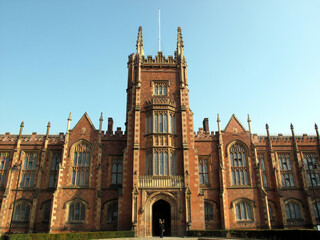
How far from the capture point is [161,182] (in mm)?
31016

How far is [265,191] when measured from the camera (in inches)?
1449

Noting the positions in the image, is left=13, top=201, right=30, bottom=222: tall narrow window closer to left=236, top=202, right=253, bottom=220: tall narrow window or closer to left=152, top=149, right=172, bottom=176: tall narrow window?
left=152, top=149, right=172, bottom=176: tall narrow window

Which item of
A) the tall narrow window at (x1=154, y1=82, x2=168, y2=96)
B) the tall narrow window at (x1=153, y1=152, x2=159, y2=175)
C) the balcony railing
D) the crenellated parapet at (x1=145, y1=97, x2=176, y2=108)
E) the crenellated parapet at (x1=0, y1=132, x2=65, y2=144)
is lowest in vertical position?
the balcony railing

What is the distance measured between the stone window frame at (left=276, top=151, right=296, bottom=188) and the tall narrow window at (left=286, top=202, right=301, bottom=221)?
249 cm

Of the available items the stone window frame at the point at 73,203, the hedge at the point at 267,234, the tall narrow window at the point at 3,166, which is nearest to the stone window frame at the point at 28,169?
the tall narrow window at the point at 3,166

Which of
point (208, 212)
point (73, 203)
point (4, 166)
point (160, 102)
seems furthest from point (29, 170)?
point (208, 212)

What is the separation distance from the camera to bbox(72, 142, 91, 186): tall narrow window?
115ft

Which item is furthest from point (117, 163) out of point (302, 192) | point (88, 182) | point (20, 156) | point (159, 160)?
point (302, 192)

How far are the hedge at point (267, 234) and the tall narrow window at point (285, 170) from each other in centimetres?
1658

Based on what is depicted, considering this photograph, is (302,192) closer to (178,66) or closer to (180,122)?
(180,122)

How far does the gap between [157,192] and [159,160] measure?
3.64 m

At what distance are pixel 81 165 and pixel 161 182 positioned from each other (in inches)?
447

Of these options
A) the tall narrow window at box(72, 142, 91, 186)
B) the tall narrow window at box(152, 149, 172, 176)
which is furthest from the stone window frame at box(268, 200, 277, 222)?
the tall narrow window at box(72, 142, 91, 186)

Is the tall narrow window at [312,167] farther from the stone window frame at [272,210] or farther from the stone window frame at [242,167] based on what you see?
the stone window frame at [242,167]
